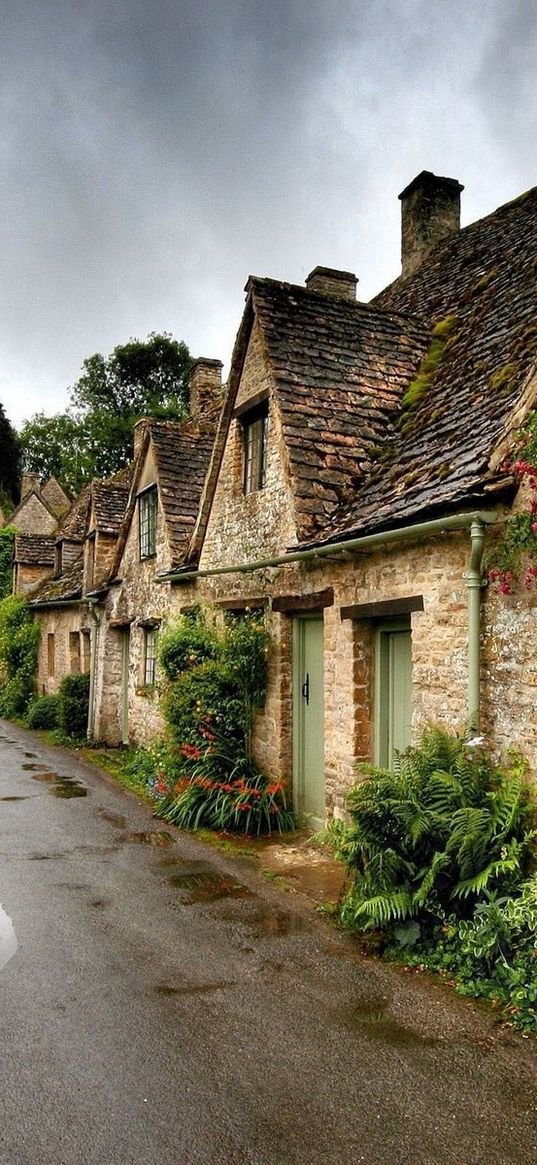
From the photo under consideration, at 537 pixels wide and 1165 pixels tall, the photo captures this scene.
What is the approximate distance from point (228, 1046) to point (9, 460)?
202 feet

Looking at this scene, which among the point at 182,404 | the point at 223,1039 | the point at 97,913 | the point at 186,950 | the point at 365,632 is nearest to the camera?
the point at 223,1039

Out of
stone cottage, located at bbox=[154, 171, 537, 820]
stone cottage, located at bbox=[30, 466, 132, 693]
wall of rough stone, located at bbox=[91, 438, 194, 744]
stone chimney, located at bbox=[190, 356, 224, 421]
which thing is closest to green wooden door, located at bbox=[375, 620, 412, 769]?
stone cottage, located at bbox=[154, 171, 537, 820]

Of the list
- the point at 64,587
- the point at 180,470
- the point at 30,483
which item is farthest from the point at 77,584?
the point at 30,483

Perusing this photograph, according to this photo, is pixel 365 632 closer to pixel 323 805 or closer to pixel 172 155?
pixel 323 805

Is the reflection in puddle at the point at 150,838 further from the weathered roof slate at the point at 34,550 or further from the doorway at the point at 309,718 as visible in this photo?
the weathered roof slate at the point at 34,550

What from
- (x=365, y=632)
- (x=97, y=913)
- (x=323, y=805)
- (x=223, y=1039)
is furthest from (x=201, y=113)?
(x=223, y=1039)

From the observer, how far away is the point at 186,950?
6043 millimetres

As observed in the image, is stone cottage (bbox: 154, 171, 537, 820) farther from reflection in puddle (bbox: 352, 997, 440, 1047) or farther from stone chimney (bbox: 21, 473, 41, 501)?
stone chimney (bbox: 21, 473, 41, 501)

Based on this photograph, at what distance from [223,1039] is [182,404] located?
46.2m

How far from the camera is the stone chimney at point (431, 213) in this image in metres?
15.4

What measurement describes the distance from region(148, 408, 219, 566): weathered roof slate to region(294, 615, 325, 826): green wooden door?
4.16 meters

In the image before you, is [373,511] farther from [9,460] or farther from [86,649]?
[9,460]

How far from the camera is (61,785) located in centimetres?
1293

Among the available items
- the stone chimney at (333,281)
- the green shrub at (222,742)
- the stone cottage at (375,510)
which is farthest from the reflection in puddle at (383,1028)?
the stone chimney at (333,281)
